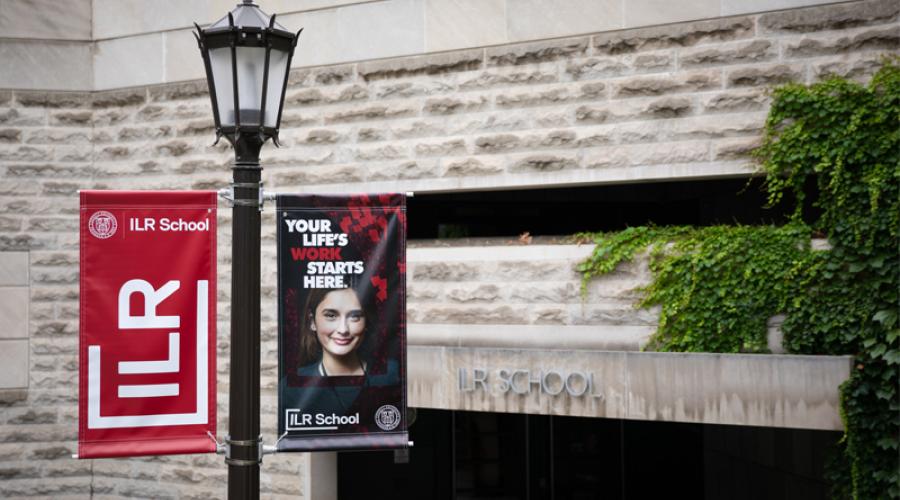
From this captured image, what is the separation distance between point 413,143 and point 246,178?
4287 mm

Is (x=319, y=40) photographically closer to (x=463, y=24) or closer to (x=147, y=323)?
(x=463, y=24)

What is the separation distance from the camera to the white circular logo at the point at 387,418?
20.6 ft

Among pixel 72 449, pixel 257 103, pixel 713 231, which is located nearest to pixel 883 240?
pixel 713 231

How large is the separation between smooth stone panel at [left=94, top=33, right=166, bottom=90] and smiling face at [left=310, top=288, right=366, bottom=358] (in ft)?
18.6

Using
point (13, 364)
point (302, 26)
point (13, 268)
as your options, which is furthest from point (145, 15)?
point (13, 364)

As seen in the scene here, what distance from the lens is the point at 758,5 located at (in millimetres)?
8500

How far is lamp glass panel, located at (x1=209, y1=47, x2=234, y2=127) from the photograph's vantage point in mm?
5453

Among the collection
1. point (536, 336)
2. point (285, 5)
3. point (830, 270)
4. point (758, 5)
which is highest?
point (285, 5)

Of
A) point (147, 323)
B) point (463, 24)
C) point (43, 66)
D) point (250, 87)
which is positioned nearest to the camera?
point (250, 87)

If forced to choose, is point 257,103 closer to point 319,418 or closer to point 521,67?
point 319,418

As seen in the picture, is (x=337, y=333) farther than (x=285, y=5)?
No

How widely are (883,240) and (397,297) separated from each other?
12.8 ft

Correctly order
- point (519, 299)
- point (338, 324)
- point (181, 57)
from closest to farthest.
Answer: point (338, 324) < point (519, 299) < point (181, 57)

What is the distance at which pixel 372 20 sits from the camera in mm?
9969
